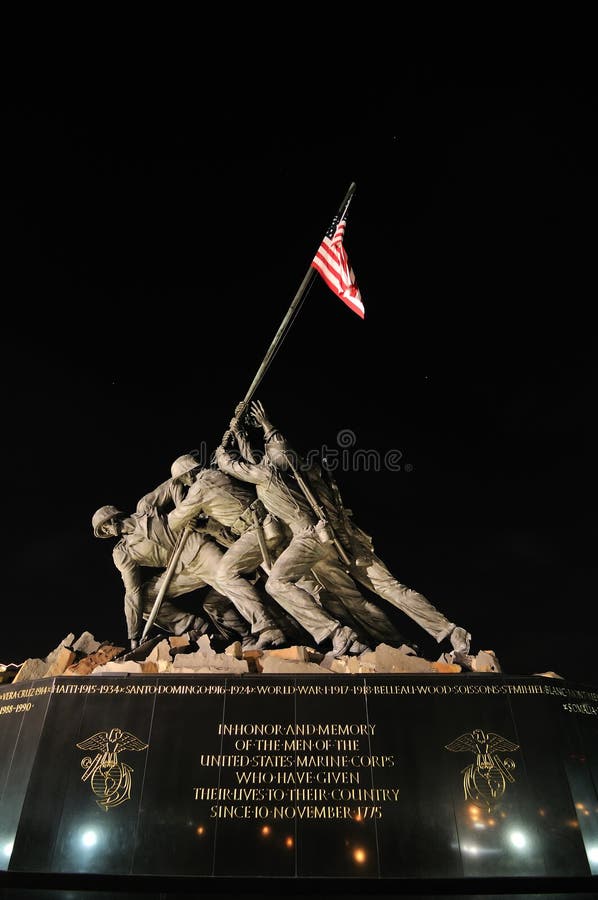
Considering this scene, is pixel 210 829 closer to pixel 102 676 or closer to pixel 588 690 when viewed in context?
pixel 102 676


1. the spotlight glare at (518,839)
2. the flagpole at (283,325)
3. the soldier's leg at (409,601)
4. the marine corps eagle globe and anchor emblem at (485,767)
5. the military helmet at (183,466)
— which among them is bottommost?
the spotlight glare at (518,839)

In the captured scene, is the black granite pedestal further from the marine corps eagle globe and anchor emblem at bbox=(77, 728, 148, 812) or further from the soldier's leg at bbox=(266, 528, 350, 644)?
the soldier's leg at bbox=(266, 528, 350, 644)

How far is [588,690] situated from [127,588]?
6.43 m

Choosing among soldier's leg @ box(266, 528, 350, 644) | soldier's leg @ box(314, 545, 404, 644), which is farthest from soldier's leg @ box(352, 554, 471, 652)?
soldier's leg @ box(266, 528, 350, 644)

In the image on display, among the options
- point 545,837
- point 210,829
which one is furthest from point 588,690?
point 210,829

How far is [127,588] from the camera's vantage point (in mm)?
8516

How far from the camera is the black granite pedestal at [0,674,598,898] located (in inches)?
171

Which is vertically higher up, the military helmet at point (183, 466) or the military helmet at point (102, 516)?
the military helmet at point (183, 466)

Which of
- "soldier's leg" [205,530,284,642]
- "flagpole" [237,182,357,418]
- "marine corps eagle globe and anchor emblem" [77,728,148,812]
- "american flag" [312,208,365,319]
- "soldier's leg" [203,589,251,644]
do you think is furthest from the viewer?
"flagpole" [237,182,357,418]

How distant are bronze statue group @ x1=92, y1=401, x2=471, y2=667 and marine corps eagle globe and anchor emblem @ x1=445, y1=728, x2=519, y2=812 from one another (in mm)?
2070

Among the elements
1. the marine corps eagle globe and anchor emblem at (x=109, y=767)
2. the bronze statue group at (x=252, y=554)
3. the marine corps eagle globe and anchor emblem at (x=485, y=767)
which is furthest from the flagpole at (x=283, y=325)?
the marine corps eagle globe and anchor emblem at (x=485, y=767)

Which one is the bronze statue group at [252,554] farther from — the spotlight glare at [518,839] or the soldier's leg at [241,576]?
the spotlight glare at [518,839]

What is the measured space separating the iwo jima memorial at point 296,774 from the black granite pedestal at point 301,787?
0.04 feet

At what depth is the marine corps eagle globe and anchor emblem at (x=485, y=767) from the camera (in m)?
4.65
